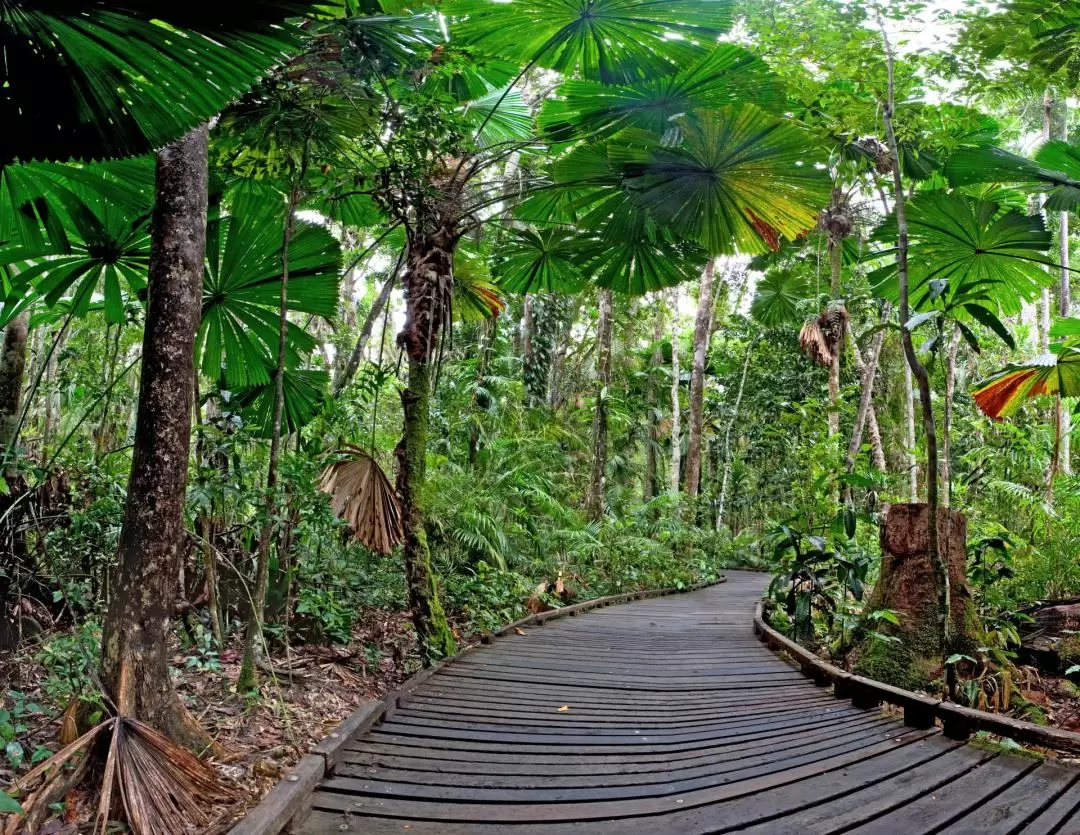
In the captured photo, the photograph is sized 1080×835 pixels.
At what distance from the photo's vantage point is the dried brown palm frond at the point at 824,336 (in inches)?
499

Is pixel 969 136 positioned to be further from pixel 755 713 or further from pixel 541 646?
pixel 541 646

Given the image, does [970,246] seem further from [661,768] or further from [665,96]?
[661,768]

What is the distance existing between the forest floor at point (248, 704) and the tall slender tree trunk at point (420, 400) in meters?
0.50

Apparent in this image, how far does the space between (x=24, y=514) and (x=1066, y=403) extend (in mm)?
15567

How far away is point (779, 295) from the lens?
13266 mm

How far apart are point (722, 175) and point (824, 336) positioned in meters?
8.66

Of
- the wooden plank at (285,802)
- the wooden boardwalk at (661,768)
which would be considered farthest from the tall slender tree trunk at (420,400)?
the wooden plank at (285,802)

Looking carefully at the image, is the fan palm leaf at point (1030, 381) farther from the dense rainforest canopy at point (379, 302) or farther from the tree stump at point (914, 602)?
the tree stump at point (914, 602)

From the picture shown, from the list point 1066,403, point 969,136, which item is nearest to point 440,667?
point 969,136

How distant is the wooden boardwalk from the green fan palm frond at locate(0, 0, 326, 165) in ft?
8.50

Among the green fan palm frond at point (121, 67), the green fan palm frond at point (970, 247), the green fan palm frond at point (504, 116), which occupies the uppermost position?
the green fan palm frond at point (504, 116)

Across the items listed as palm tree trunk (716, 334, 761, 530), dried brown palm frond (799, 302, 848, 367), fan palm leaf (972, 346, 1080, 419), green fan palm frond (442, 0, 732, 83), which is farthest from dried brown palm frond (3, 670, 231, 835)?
palm tree trunk (716, 334, 761, 530)

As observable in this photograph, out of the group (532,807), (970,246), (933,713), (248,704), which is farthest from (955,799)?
(970,246)

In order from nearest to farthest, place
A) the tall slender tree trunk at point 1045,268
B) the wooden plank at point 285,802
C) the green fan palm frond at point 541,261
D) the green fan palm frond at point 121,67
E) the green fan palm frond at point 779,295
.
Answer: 1. the green fan palm frond at point 121,67
2. the wooden plank at point 285,802
3. the green fan palm frond at point 541,261
4. the tall slender tree trunk at point 1045,268
5. the green fan palm frond at point 779,295
